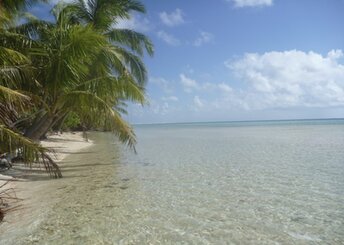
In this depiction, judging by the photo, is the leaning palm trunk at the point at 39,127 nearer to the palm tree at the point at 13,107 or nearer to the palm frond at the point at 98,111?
the palm frond at the point at 98,111

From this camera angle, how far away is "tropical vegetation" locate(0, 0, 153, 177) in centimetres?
671

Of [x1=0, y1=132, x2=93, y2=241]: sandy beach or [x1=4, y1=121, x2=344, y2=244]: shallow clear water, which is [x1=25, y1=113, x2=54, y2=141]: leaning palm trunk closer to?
[x1=0, y1=132, x2=93, y2=241]: sandy beach

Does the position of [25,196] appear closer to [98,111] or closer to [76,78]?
[76,78]

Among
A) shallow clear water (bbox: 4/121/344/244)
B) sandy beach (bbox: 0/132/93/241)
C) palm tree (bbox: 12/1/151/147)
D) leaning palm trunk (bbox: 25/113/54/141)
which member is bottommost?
shallow clear water (bbox: 4/121/344/244)

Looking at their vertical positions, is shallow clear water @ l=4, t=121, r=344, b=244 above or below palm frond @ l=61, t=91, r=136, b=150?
below

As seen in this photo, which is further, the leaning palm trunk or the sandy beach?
the leaning palm trunk

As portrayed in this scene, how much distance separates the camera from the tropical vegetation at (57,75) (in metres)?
6.71

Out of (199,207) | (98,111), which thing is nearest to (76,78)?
(98,111)

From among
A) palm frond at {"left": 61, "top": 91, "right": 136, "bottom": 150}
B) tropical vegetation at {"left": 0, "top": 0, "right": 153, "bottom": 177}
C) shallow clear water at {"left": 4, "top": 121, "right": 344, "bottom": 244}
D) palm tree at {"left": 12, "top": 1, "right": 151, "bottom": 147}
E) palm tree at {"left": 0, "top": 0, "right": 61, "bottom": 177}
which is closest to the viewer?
shallow clear water at {"left": 4, "top": 121, "right": 344, "bottom": 244}

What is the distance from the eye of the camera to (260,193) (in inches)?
276

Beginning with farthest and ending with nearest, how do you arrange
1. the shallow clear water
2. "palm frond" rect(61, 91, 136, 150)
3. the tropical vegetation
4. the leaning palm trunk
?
the leaning palm trunk → "palm frond" rect(61, 91, 136, 150) → the tropical vegetation → the shallow clear water

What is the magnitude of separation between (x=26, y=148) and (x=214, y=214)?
3434 millimetres

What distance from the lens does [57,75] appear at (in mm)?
8797

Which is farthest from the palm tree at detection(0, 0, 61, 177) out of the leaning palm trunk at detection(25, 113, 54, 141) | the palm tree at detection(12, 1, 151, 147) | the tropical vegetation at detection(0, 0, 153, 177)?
the leaning palm trunk at detection(25, 113, 54, 141)
